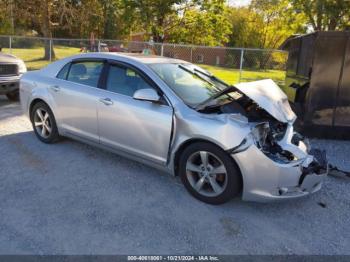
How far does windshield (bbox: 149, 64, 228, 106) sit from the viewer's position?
3971mm

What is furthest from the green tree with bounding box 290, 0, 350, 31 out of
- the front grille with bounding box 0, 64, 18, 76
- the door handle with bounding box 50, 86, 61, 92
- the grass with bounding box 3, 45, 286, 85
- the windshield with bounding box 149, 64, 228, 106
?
the door handle with bounding box 50, 86, 61, 92

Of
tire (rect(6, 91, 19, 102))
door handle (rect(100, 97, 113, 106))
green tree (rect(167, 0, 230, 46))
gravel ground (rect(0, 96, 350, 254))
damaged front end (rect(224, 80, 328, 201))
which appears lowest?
gravel ground (rect(0, 96, 350, 254))

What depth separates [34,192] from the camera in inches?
146

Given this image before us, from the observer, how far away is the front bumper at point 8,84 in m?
7.68

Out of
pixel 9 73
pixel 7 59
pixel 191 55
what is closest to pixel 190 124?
pixel 9 73

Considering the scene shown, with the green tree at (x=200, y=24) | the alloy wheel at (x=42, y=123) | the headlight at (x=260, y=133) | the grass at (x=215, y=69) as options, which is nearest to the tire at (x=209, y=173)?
the headlight at (x=260, y=133)

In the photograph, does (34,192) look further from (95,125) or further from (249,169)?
(249,169)

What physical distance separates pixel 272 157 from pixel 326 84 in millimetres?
3434

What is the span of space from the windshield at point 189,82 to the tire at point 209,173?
617 millimetres

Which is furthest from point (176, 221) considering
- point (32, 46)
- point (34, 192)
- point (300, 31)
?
point (300, 31)

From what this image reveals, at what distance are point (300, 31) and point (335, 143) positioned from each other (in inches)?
835

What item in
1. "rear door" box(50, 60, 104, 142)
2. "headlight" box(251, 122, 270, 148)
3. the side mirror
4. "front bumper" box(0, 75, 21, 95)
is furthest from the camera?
"front bumper" box(0, 75, 21, 95)

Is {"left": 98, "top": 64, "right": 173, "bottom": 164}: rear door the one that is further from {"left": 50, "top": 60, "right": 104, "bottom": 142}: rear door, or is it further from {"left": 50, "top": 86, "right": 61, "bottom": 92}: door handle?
{"left": 50, "top": 86, "right": 61, "bottom": 92}: door handle

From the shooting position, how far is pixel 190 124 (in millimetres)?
3553
